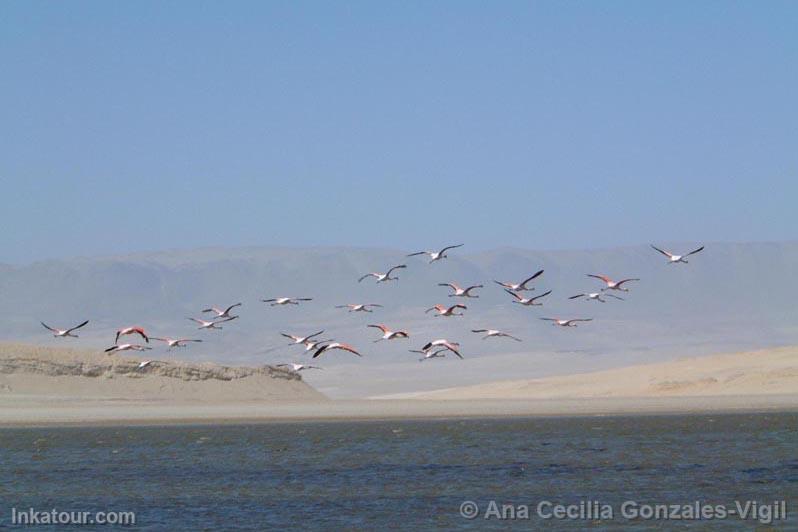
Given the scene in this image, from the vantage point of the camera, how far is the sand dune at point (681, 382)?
214 ft

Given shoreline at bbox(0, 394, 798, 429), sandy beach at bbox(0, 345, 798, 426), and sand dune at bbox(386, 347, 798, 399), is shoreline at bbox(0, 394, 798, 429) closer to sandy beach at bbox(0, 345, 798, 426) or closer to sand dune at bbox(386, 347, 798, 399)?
sandy beach at bbox(0, 345, 798, 426)

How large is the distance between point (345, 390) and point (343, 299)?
331ft

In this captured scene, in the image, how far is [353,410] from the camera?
189ft

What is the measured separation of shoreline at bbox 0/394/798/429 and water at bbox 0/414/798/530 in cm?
385

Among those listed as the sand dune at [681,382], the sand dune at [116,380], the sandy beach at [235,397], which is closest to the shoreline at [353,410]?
the sandy beach at [235,397]

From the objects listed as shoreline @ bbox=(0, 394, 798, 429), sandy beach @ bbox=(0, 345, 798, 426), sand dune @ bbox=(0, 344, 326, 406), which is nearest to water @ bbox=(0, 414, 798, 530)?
shoreline @ bbox=(0, 394, 798, 429)

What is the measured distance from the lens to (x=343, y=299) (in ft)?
646

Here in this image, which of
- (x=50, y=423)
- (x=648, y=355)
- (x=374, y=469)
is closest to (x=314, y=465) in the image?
(x=374, y=469)

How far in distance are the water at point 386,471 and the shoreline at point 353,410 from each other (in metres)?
3.85

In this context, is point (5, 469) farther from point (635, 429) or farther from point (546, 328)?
point (546, 328)

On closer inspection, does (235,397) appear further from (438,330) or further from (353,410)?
(438,330)

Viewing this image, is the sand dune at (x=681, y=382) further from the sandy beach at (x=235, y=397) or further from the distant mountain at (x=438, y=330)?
the distant mountain at (x=438, y=330)

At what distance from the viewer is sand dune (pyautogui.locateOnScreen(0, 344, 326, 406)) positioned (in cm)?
5431

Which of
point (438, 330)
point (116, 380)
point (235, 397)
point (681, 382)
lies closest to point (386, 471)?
point (116, 380)
